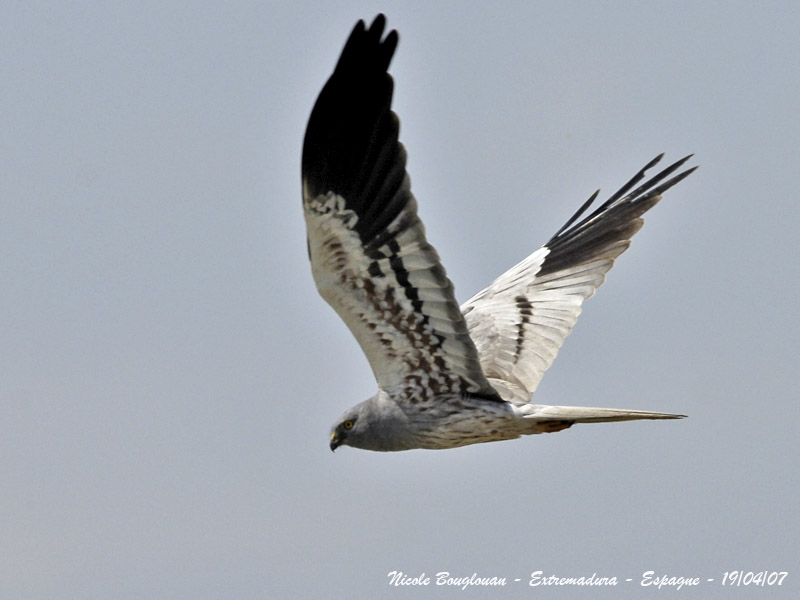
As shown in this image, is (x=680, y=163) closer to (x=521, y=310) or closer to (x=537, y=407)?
(x=521, y=310)

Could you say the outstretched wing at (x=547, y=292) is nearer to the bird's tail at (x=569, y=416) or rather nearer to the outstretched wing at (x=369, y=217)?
the bird's tail at (x=569, y=416)

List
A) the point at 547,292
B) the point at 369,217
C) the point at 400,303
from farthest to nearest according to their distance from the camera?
the point at 547,292, the point at 400,303, the point at 369,217

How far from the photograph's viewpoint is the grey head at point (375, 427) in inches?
458

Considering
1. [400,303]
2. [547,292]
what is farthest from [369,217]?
[547,292]

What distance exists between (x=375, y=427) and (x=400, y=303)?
1539mm

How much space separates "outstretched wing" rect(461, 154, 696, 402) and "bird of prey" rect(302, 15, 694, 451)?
0.06ft

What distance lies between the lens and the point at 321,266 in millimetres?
10344

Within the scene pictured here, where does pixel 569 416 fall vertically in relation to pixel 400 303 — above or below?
below

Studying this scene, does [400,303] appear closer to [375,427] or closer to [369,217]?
[369,217]

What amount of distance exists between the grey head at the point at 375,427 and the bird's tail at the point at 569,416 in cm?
108

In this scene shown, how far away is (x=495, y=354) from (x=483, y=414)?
187 cm

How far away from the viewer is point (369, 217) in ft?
33.2

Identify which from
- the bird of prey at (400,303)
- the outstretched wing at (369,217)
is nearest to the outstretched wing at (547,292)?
the bird of prey at (400,303)

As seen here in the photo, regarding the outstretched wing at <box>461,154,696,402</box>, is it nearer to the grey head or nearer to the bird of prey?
the bird of prey
